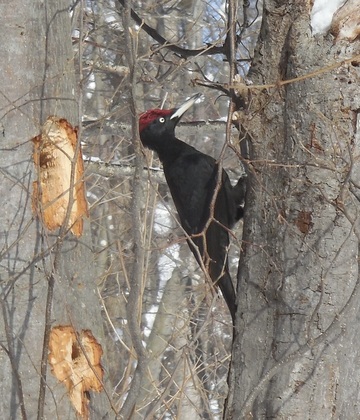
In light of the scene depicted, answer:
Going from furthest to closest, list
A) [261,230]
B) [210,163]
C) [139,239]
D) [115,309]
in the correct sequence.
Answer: [115,309] < [210,163] < [261,230] < [139,239]

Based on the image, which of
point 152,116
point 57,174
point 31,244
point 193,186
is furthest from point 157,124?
point 31,244

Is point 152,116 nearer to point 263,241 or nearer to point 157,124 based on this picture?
point 157,124

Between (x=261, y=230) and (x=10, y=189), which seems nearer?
(x=10, y=189)

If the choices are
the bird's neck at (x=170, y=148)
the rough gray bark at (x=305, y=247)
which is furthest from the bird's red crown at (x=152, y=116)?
the rough gray bark at (x=305, y=247)

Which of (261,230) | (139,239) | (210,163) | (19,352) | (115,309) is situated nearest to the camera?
(139,239)

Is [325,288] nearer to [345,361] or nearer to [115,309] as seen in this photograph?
[345,361]

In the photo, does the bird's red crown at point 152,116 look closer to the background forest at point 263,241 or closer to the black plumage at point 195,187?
the black plumage at point 195,187

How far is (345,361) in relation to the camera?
8.69ft

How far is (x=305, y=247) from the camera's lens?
269 centimetres

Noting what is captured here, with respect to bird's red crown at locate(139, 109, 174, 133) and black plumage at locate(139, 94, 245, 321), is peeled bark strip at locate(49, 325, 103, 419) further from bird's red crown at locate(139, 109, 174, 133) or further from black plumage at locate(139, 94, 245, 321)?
bird's red crown at locate(139, 109, 174, 133)

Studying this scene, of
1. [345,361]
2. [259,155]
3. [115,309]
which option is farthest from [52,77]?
[115,309]

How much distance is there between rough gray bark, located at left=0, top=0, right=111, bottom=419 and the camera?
8.54ft

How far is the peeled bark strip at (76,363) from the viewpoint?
8.81 feet

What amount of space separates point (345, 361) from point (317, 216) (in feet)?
1.56
